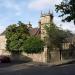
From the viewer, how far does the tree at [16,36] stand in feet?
217

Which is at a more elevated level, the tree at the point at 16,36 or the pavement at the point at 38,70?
the tree at the point at 16,36

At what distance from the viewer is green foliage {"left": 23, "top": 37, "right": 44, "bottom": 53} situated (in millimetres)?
61131

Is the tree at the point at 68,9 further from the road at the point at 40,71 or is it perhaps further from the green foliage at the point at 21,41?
the green foliage at the point at 21,41

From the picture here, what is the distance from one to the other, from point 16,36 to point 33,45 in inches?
243

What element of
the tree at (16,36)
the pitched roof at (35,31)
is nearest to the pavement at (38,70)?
the tree at (16,36)

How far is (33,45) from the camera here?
62719mm

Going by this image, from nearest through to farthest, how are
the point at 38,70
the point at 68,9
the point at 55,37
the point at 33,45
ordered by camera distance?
the point at 68,9
the point at 38,70
the point at 55,37
the point at 33,45

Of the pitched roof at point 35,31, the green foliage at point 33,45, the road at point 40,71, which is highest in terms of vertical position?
the pitched roof at point 35,31

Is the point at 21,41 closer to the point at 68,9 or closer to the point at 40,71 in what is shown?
the point at 40,71

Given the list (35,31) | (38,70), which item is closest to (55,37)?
(35,31)

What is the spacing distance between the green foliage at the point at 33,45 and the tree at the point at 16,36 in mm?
2193

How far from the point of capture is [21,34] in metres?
68.0

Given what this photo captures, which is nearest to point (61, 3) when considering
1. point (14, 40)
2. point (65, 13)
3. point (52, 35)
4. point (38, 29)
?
point (65, 13)

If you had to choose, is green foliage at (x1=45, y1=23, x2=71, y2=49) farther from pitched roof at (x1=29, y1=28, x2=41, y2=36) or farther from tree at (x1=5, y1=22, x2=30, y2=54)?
pitched roof at (x1=29, y1=28, x2=41, y2=36)
